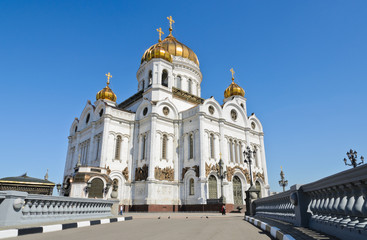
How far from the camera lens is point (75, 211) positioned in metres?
9.77

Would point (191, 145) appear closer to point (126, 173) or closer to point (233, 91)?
point (126, 173)

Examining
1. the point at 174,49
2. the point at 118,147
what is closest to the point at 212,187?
the point at 118,147

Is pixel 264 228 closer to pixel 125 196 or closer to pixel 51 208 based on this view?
pixel 51 208

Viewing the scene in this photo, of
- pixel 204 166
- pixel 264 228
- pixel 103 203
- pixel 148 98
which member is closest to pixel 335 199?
pixel 264 228

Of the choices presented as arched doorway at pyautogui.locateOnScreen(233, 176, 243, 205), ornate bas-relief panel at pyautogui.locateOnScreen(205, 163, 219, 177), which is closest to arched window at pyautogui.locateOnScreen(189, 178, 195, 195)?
ornate bas-relief panel at pyautogui.locateOnScreen(205, 163, 219, 177)

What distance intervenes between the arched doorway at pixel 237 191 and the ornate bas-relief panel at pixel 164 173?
7253mm

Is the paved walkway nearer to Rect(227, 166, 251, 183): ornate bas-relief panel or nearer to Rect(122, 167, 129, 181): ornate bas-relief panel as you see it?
Rect(122, 167, 129, 181): ornate bas-relief panel

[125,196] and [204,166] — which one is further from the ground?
[204,166]

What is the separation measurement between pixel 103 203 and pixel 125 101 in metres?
24.5

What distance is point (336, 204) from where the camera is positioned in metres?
3.88

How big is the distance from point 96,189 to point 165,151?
8.70 metres

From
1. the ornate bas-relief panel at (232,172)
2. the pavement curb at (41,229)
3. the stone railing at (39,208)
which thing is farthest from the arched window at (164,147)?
the pavement curb at (41,229)

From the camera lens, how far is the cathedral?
2477 centimetres

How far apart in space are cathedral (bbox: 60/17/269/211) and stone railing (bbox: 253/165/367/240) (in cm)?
1795
